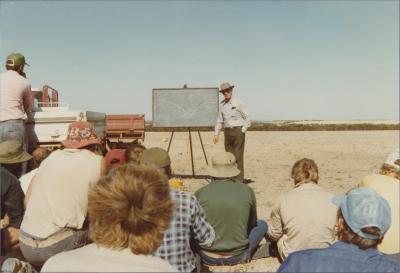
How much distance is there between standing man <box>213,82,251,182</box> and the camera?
8766 mm

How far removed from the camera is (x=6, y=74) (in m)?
5.79

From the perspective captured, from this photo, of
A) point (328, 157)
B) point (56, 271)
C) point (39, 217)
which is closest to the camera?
point (56, 271)

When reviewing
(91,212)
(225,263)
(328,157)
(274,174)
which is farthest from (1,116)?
(328,157)

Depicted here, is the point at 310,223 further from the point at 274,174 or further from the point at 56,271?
the point at 274,174

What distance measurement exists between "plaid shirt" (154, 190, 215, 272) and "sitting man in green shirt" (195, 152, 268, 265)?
0.90m

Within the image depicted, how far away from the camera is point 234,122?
8.86 metres

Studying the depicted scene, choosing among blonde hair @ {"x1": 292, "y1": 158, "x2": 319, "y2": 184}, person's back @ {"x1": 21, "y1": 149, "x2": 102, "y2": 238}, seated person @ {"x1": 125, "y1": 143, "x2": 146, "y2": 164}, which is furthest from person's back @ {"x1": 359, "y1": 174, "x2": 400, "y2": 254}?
person's back @ {"x1": 21, "y1": 149, "x2": 102, "y2": 238}

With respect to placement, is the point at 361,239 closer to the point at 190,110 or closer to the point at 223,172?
the point at 223,172

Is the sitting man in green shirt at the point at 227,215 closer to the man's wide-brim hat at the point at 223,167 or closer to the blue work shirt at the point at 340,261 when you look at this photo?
the man's wide-brim hat at the point at 223,167

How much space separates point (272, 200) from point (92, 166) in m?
4.92

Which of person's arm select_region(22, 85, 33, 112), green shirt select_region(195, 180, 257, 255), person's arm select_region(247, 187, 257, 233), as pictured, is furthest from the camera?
person's arm select_region(22, 85, 33, 112)

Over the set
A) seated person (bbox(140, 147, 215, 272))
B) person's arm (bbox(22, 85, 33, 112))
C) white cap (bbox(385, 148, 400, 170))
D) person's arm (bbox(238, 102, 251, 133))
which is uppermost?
person's arm (bbox(22, 85, 33, 112))

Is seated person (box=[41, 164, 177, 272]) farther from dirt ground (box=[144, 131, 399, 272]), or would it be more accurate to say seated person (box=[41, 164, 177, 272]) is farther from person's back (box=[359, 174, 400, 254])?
dirt ground (box=[144, 131, 399, 272])

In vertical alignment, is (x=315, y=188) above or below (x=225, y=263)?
above
